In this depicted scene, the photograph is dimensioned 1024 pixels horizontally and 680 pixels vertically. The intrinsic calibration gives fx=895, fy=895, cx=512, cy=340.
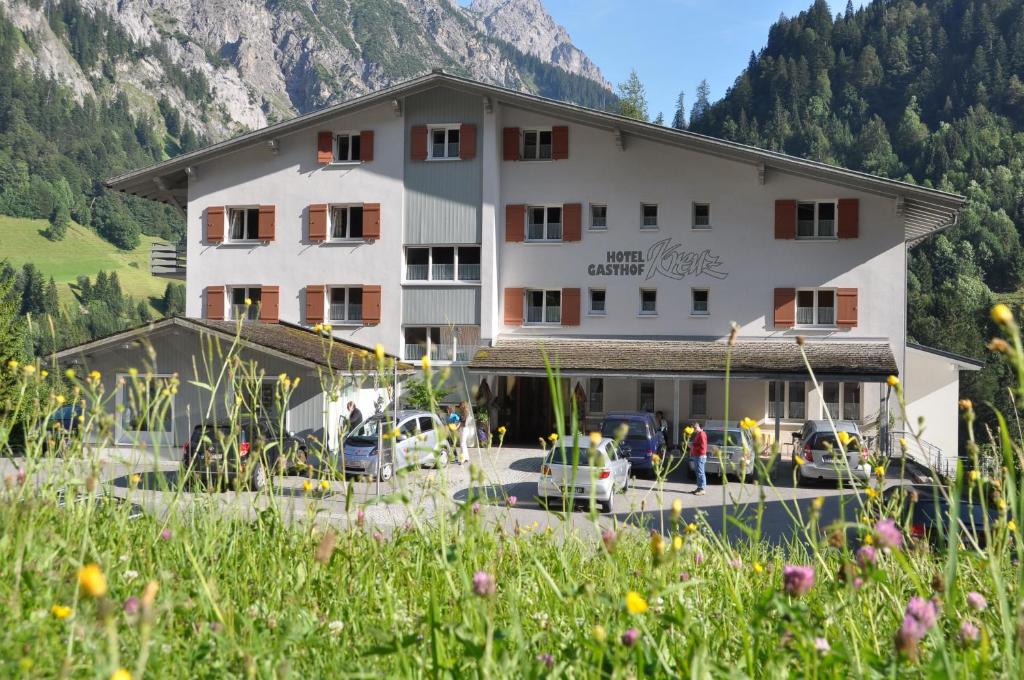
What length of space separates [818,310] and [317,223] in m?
15.7

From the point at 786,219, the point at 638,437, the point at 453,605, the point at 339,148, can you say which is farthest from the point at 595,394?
the point at 453,605

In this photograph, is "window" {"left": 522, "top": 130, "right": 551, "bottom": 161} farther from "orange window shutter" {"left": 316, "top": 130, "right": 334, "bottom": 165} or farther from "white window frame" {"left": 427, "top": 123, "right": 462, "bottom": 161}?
"orange window shutter" {"left": 316, "top": 130, "right": 334, "bottom": 165}

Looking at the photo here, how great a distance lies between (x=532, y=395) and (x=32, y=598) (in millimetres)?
27206

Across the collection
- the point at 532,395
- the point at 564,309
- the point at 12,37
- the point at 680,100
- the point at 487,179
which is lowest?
the point at 532,395

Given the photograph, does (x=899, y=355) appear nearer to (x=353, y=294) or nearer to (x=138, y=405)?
(x=353, y=294)

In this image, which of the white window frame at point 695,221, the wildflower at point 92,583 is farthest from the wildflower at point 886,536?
the white window frame at point 695,221

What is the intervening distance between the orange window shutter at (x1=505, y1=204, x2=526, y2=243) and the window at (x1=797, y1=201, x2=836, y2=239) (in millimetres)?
8268

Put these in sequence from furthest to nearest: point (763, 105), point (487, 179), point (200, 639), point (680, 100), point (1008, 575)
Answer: point (680, 100), point (763, 105), point (487, 179), point (1008, 575), point (200, 639)

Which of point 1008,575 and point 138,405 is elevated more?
point 138,405

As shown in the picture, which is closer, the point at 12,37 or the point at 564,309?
the point at 564,309

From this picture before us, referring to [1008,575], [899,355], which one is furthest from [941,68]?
[1008,575]

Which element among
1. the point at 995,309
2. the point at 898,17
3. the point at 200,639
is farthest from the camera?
the point at 898,17

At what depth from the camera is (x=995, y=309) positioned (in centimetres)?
129

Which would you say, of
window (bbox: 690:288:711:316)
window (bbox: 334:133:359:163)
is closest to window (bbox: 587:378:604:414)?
window (bbox: 690:288:711:316)
